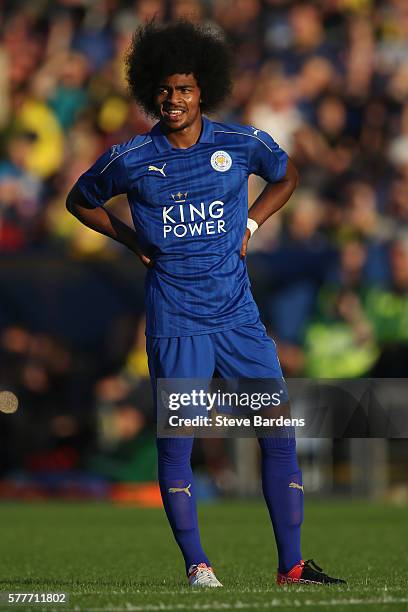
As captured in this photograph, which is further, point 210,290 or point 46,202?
point 46,202

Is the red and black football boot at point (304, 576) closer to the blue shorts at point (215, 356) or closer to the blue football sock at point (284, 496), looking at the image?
the blue football sock at point (284, 496)

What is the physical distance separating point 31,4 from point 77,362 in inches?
271

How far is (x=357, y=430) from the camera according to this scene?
6.02 meters

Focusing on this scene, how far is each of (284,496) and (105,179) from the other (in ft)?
5.02

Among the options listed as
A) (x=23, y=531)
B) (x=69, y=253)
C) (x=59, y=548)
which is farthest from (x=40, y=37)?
(x=59, y=548)

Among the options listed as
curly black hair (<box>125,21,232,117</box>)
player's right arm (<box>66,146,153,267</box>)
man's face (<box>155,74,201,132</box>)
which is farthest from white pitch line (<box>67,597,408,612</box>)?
curly black hair (<box>125,21,232,117</box>)

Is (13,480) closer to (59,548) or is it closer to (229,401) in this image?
(59,548)

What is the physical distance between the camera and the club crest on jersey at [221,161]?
6.18 metres

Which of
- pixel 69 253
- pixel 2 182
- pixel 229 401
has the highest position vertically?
pixel 2 182

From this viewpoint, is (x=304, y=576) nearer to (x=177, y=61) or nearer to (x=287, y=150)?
(x=177, y=61)

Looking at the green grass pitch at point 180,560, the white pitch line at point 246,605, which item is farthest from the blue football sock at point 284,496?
the white pitch line at point 246,605

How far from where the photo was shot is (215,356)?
20.2 ft

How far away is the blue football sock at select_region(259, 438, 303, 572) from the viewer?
240 inches

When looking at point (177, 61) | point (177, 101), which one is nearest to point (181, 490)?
point (177, 101)
